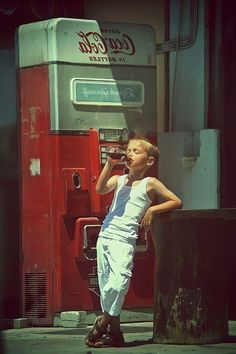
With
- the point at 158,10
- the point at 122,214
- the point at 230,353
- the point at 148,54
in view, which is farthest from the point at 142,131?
the point at 230,353

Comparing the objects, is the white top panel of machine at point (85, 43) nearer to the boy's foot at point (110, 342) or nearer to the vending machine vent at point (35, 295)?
the vending machine vent at point (35, 295)

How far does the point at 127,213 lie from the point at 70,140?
2.11m

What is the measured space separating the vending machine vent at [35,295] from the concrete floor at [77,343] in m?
0.22

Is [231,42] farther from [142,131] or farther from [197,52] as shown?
[142,131]

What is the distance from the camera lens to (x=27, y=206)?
10.9 meters

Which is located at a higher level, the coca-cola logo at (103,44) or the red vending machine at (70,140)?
the coca-cola logo at (103,44)

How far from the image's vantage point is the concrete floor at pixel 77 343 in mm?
8109

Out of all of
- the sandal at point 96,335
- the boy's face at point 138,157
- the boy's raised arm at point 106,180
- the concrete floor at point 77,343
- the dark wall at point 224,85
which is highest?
the dark wall at point 224,85

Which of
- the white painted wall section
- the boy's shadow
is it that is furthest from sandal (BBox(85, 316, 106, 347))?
the white painted wall section

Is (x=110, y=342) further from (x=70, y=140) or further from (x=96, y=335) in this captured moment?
(x=70, y=140)

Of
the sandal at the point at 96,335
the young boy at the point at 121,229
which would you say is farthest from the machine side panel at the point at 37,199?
the sandal at the point at 96,335

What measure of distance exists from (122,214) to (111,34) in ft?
9.07

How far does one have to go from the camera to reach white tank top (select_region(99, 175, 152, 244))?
336 inches

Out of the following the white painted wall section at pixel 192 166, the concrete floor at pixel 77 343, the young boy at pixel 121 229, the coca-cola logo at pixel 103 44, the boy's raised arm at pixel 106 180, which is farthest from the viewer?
the white painted wall section at pixel 192 166
